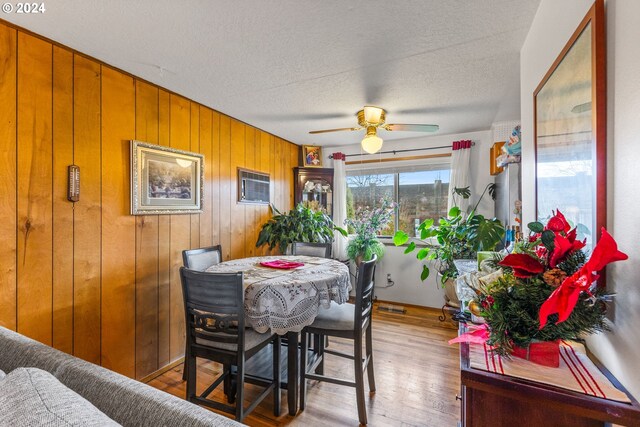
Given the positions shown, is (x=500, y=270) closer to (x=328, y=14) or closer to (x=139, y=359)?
(x=328, y=14)

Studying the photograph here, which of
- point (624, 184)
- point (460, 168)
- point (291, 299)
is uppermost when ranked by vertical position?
point (460, 168)

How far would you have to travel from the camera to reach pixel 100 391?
0.81m

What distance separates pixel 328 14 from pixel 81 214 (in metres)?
1.94

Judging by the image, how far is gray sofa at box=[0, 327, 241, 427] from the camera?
0.66 meters

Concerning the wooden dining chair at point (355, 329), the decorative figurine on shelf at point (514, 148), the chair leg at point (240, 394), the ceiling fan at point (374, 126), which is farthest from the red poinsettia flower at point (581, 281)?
the ceiling fan at point (374, 126)

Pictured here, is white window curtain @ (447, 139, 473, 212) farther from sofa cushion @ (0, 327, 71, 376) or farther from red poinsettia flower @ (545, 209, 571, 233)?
sofa cushion @ (0, 327, 71, 376)

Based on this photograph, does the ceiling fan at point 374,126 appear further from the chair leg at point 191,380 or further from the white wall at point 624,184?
the chair leg at point 191,380

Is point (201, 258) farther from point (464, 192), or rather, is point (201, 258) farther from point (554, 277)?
point (464, 192)

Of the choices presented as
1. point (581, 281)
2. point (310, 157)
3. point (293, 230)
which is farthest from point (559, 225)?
point (310, 157)

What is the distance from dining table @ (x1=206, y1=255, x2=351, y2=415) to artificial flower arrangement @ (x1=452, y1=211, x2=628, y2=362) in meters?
1.14

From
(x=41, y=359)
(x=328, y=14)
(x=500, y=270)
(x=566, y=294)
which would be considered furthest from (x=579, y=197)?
(x=41, y=359)

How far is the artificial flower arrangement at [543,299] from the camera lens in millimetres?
727

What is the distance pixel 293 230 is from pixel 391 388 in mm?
1955

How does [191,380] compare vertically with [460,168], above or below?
below
